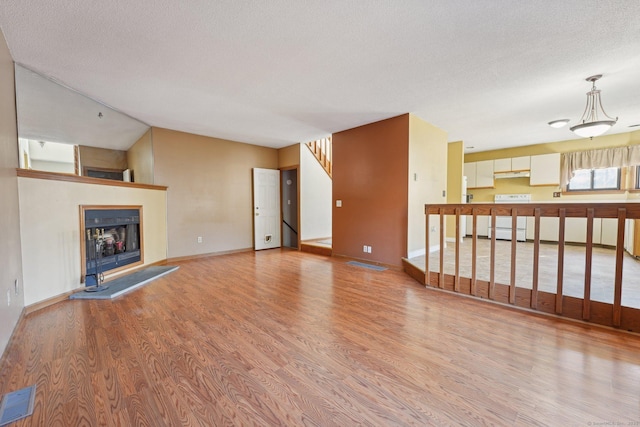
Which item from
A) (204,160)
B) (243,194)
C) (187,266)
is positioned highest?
(204,160)

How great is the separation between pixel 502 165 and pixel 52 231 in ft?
29.0

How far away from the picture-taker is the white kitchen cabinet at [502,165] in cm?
666

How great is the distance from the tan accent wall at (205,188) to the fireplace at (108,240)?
789 millimetres

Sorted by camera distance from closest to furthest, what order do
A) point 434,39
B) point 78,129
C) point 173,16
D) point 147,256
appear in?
point 173,16 < point 434,39 < point 78,129 < point 147,256

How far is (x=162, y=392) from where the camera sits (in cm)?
154

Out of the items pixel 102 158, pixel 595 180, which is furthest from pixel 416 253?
pixel 102 158

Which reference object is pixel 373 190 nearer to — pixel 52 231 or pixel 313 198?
pixel 313 198

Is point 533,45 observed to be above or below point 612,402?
above

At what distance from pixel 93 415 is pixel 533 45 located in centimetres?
427

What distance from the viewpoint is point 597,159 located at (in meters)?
5.59

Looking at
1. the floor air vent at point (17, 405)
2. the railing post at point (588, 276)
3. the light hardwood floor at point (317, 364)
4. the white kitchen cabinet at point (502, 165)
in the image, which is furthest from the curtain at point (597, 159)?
the floor air vent at point (17, 405)

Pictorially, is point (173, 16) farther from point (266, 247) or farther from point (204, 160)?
point (266, 247)

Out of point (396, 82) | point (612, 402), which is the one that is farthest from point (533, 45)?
point (612, 402)

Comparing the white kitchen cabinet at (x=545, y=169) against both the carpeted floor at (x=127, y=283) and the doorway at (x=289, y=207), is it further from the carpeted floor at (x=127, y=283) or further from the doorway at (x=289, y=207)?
the carpeted floor at (x=127, y=283)
